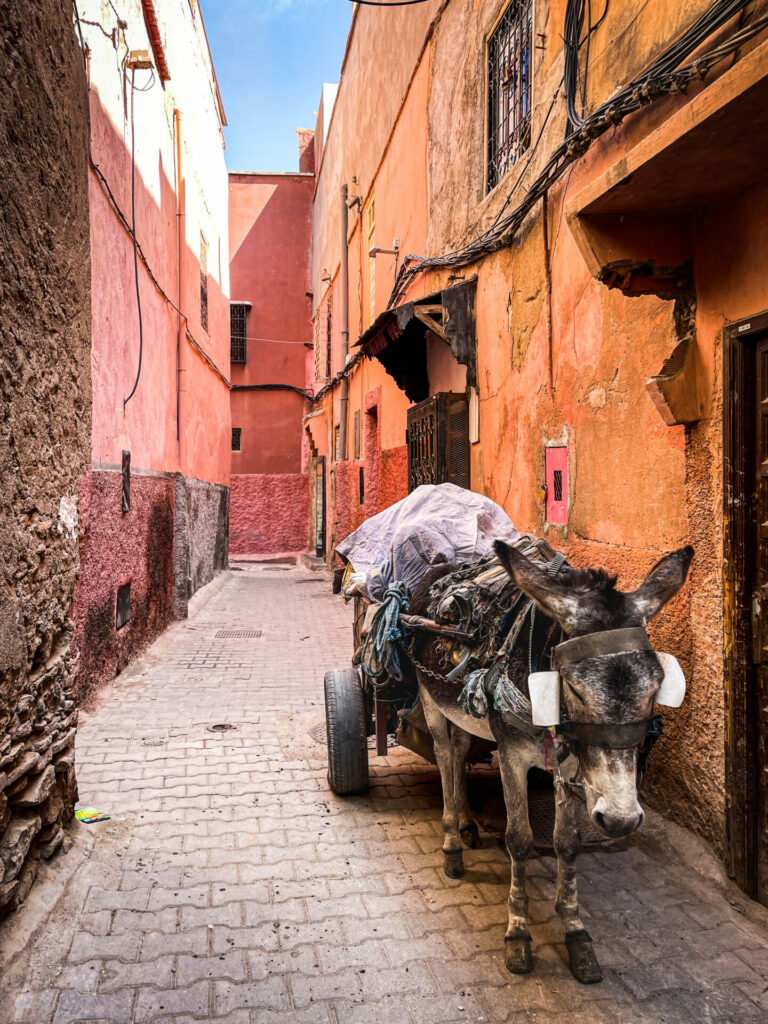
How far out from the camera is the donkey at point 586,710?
230cm

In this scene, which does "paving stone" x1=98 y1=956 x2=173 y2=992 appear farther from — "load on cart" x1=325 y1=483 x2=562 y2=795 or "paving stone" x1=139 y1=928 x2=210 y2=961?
"load on cart" x1=325 y1=483 x2=562 y2=795

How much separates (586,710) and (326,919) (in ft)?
5.21

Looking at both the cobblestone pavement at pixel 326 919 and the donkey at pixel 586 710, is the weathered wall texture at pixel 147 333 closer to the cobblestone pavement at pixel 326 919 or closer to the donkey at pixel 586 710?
the cobblestone pavement at pixel 326 919

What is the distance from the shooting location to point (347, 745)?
423 centimetres

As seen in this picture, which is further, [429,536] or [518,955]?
[429,536]

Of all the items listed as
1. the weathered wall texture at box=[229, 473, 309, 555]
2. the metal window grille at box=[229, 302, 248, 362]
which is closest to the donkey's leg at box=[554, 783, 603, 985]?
the weathered wall texture at box=[229, 473, 309, 555]

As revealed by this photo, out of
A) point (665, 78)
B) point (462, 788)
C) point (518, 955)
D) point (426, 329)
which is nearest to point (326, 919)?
point (518, 955)

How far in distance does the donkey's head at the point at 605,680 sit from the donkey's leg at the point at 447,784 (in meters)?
1.28

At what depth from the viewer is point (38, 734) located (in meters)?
3.27

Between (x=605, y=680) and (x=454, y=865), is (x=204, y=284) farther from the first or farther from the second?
(x=605, y=680)

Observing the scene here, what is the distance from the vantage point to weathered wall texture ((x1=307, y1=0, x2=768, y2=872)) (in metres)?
3.30

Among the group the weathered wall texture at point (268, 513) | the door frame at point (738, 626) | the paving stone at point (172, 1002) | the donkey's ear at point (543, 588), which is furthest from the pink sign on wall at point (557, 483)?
the weathered wall texture at point (268, 513)

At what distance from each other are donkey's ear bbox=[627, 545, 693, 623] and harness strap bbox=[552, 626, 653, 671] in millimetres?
112

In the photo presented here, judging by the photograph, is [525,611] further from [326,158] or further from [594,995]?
[326,158]
